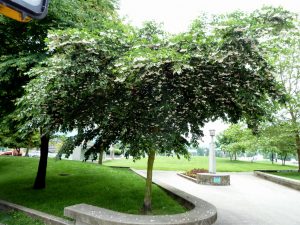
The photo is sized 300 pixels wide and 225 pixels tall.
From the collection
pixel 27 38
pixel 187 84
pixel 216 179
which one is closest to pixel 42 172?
pixel 27 38

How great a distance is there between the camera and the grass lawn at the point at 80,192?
29.8 feet

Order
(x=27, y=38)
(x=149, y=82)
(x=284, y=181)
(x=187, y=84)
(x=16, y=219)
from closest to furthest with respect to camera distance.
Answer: (x=149, y=82), (x=187, y=84), (x=16, y=219), (x=27, y=38), (x=284, y=181)

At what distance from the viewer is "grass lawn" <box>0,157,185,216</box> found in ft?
29.8

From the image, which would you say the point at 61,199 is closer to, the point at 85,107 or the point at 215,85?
the point at 85,107

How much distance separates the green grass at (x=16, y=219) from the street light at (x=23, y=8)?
7.85 meters

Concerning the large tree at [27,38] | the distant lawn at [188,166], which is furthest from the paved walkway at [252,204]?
the distant lawn at [188,166]

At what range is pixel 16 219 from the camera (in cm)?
876

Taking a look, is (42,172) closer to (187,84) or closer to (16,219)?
(16,219)

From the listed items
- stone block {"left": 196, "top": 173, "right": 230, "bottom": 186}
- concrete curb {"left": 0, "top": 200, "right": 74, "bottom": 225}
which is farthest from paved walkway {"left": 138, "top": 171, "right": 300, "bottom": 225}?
concrete curb {"left": 0, "top": 200, "right": 74, "bottom": 225}

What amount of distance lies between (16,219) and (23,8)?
8.69m

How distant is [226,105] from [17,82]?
24.0 feet

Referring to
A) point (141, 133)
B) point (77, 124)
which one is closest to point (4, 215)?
point (77, 124)

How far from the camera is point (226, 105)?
8148 mm

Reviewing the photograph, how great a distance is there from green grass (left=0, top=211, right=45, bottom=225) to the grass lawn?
0.51 meters
